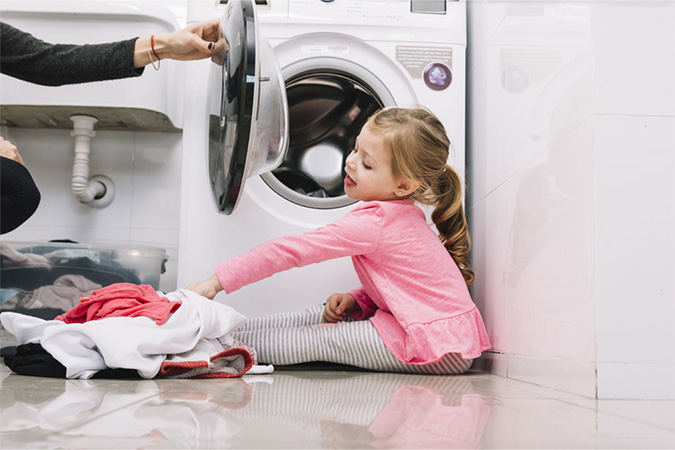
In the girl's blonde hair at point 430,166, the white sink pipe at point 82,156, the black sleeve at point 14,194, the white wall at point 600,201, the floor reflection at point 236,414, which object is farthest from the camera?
the white sink pipe at point 82,156

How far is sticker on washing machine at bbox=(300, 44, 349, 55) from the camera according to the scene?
4.80 feet

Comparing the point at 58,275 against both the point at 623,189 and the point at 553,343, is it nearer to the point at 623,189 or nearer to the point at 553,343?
the point at 553,343

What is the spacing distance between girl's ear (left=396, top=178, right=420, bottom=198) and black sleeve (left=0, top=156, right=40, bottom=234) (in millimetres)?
685

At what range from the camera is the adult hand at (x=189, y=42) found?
1342mm

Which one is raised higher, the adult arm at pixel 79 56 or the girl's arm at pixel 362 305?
the adult arm at pixel 79 56

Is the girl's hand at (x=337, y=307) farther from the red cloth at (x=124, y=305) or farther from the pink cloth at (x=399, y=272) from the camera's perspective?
the red cloth at (x=124, y=305)

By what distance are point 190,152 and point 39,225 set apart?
775 millimetres

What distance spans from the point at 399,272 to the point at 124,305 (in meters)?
0.51

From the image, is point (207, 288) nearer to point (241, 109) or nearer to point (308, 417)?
point (241, 109)

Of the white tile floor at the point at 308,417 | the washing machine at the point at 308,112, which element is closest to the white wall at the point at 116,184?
the washing machine at the point at 308,112

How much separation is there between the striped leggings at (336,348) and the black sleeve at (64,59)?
61cm

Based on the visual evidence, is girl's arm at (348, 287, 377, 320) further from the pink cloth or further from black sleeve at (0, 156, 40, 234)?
black sleeve at (0, 156, 40, 234)

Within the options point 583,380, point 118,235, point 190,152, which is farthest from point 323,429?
point 118,235

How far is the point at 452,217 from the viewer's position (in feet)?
4.39
